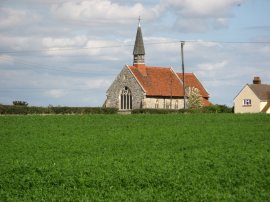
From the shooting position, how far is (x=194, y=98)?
88.5 metres

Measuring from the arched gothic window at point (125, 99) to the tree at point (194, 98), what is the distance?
8731mm

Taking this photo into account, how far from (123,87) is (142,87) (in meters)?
4.09

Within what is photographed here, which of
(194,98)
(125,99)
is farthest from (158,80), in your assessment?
(194,98)

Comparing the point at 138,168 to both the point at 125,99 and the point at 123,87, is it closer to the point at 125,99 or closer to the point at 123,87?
the point at 125,99

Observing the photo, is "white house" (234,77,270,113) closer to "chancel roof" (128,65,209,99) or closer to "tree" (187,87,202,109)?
"tree" (187,87,202,109)

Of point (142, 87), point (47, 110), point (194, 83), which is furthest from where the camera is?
point (194, 83)

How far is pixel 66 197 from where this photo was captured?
57.0ft

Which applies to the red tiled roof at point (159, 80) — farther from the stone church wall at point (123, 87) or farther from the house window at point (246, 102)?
the house window at point (246, 102)

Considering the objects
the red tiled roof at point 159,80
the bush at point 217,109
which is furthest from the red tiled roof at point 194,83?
the bush at point 217,109

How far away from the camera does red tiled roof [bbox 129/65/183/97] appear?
89.1m

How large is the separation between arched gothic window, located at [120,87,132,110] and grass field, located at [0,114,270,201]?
56556 millimetres

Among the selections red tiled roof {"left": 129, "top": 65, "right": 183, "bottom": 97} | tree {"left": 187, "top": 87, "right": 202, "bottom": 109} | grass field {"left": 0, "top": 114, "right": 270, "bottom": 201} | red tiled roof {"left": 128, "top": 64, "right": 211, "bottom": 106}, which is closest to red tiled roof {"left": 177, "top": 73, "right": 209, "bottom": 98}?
red tiled roof {"left": 128, "top": 64, "right": 211, "bottom": 106}

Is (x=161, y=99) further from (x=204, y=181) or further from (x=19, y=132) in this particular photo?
(x=204, y=181)

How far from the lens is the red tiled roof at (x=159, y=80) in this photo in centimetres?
8912
